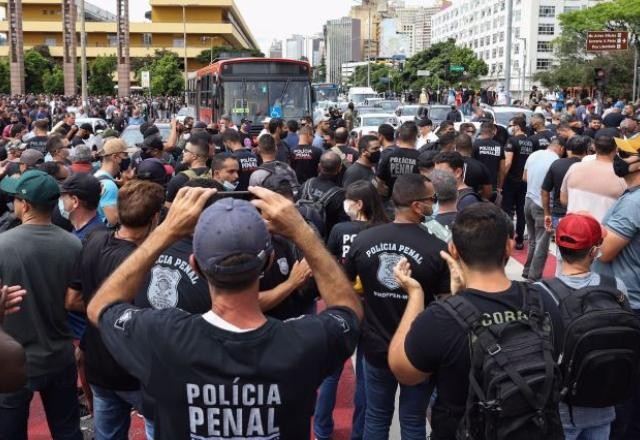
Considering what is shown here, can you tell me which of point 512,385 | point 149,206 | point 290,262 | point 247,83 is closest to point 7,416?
point 149,206

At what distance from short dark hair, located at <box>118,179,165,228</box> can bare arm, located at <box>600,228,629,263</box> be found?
9.04ft

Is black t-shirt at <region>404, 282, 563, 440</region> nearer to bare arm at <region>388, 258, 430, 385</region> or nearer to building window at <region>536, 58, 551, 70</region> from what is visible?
bare arm at <region>388, 258, 430, 385</region>

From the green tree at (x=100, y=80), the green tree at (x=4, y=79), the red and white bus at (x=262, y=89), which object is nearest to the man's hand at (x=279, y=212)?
the red and white bus at (x=262, y=89)

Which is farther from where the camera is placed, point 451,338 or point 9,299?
point 9,299

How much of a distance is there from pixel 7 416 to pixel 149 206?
1.38 meters

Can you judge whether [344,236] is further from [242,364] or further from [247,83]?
[247,83]

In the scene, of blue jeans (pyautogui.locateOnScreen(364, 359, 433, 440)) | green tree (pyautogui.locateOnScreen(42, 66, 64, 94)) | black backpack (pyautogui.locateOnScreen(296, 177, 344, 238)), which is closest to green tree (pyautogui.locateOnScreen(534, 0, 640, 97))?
green tree (pyautogui.locateOnScreen(42, 66, 64, 94))

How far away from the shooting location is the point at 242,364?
2244 mm

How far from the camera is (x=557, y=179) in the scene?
26.9 ft

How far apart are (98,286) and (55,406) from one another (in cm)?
84

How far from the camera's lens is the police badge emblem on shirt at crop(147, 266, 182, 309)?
3.45 meters

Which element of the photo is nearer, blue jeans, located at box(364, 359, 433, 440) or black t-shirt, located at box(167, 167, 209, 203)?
blue jeans, located at box(364, 359, 433, 440)

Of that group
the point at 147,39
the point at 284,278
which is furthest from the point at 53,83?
the point at 284,278

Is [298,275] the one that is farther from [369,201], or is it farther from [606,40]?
[606,40]
